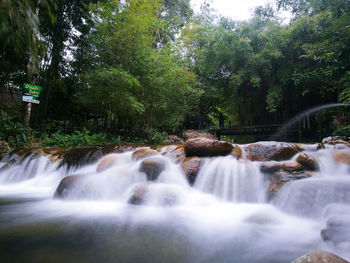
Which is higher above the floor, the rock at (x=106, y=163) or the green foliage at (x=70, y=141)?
the green foliage at (x=70, y=141)

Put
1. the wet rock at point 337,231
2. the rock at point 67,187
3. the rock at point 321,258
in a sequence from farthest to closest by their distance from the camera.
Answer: the rock at point 67,187, the wet rock at point 337,231, the rock at point 321,258

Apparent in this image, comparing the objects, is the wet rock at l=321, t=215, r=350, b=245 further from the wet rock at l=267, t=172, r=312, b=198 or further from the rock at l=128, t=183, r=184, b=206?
the rock at l=128, t=183, r=184, b=206

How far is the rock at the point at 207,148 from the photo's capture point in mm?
4500

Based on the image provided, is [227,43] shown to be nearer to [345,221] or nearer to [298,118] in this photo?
[298,118]

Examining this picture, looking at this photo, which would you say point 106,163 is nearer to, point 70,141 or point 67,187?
point 67,187

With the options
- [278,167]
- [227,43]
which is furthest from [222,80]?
[278,167]

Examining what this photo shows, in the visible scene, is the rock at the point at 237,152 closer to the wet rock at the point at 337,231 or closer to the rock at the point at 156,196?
the rock at the point at 156,196

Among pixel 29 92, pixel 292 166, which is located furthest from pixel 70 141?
pixel 292 166

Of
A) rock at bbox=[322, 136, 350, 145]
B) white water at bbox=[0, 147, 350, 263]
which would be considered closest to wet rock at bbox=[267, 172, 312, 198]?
white water at bbox=[0, 147, 350, 263]

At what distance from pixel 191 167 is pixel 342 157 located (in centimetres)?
285

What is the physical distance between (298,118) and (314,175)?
332 inches

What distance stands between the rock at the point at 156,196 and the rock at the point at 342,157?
9.93 feet

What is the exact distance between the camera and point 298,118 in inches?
423

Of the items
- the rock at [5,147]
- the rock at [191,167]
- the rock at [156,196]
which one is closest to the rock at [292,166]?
the rock at [191,167]
